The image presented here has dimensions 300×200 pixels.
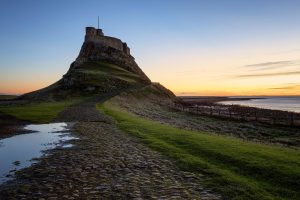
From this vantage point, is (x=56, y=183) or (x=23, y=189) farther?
(x=56, y=183)

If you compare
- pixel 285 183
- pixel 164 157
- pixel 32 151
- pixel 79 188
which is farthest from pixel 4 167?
pixel 285 183

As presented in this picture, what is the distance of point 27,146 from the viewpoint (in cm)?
1920

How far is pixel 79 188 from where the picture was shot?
10648 mm

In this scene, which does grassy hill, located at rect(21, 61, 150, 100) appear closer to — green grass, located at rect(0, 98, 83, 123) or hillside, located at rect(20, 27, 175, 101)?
hillside, located at rect(20, 27, 175, 101)

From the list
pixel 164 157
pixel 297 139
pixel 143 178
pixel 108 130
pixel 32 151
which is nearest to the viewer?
pixel 143 178

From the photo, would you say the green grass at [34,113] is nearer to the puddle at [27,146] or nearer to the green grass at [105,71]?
the puddle at [27,146]

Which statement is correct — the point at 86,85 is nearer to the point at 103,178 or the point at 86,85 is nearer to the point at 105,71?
the point at 105,71

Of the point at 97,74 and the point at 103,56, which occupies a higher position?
the point at 103,56

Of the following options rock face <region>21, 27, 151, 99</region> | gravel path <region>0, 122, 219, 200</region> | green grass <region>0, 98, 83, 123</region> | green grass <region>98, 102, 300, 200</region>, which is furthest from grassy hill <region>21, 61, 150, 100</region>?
green grass <region>98, 102, 300, 200</region>

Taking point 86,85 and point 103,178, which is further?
point 86,85

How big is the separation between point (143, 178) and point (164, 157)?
155 inches

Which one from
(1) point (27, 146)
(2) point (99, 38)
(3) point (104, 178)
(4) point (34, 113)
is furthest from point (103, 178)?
(2) point (99, 38)

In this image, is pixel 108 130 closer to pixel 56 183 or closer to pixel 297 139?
pixel 56 183

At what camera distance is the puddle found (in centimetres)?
1419
